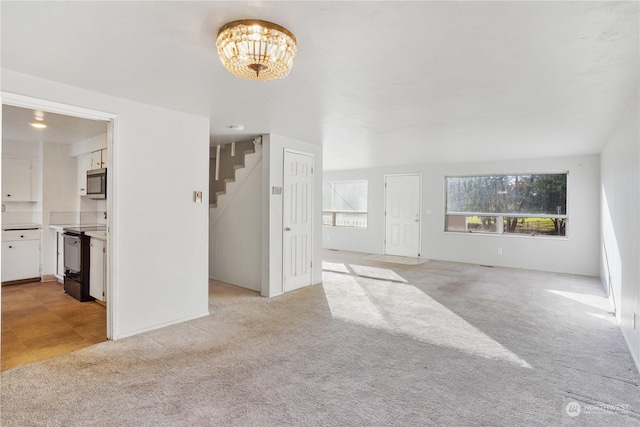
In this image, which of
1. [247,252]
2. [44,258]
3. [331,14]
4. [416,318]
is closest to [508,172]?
[416,318]

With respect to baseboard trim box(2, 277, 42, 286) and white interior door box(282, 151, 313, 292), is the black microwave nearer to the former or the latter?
baseboard trim box(2, 277, 42, 286)

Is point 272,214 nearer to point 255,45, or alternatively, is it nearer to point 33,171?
point 255,45

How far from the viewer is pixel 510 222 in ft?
23.0

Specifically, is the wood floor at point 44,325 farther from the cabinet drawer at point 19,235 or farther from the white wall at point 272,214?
the white wall at point 272,214

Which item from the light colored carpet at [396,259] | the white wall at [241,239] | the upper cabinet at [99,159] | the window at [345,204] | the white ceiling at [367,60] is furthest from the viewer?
the window at [345,204]

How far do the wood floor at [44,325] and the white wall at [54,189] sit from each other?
2.47 feet

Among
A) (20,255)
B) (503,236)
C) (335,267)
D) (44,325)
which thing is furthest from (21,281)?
(503,236)

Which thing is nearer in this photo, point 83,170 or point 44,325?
point 44,325

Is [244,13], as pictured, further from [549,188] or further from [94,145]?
[549,188]

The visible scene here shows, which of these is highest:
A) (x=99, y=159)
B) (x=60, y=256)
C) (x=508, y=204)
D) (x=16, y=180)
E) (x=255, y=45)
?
(x=255, y=45)

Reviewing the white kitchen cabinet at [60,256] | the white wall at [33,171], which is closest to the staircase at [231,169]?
the white kitchen cabinet at [60,256]

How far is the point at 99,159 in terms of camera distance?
4.98m

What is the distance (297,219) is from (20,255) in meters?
4.34

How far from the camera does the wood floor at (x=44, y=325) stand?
2.94 m
